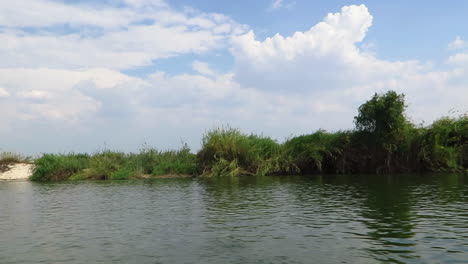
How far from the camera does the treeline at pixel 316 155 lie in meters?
33.8

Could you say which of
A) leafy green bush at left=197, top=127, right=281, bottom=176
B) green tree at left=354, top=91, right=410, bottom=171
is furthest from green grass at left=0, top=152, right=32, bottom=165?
green tree at left=354, top=91, right=410, bottom=171

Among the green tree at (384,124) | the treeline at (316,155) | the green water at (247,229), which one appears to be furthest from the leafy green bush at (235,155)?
the green water at (247,229)

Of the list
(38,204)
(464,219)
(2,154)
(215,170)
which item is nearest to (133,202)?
(38,204)

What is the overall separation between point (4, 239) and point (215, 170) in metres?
24.4

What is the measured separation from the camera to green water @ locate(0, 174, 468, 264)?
929cm

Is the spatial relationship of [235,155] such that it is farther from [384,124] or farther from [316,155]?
[384,124]

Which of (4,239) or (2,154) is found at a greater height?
(2,154)

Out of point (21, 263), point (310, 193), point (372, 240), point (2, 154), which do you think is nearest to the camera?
point (21, 263)

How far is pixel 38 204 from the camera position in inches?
770

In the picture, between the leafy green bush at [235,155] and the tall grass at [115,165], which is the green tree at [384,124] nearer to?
the leafy green bush at [235,155]

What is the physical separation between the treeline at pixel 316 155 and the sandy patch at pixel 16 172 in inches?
114

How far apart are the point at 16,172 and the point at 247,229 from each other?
37295mm

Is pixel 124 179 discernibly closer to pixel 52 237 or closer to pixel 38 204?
pixel 38 204

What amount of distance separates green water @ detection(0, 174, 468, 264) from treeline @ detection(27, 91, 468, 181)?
14.9m
